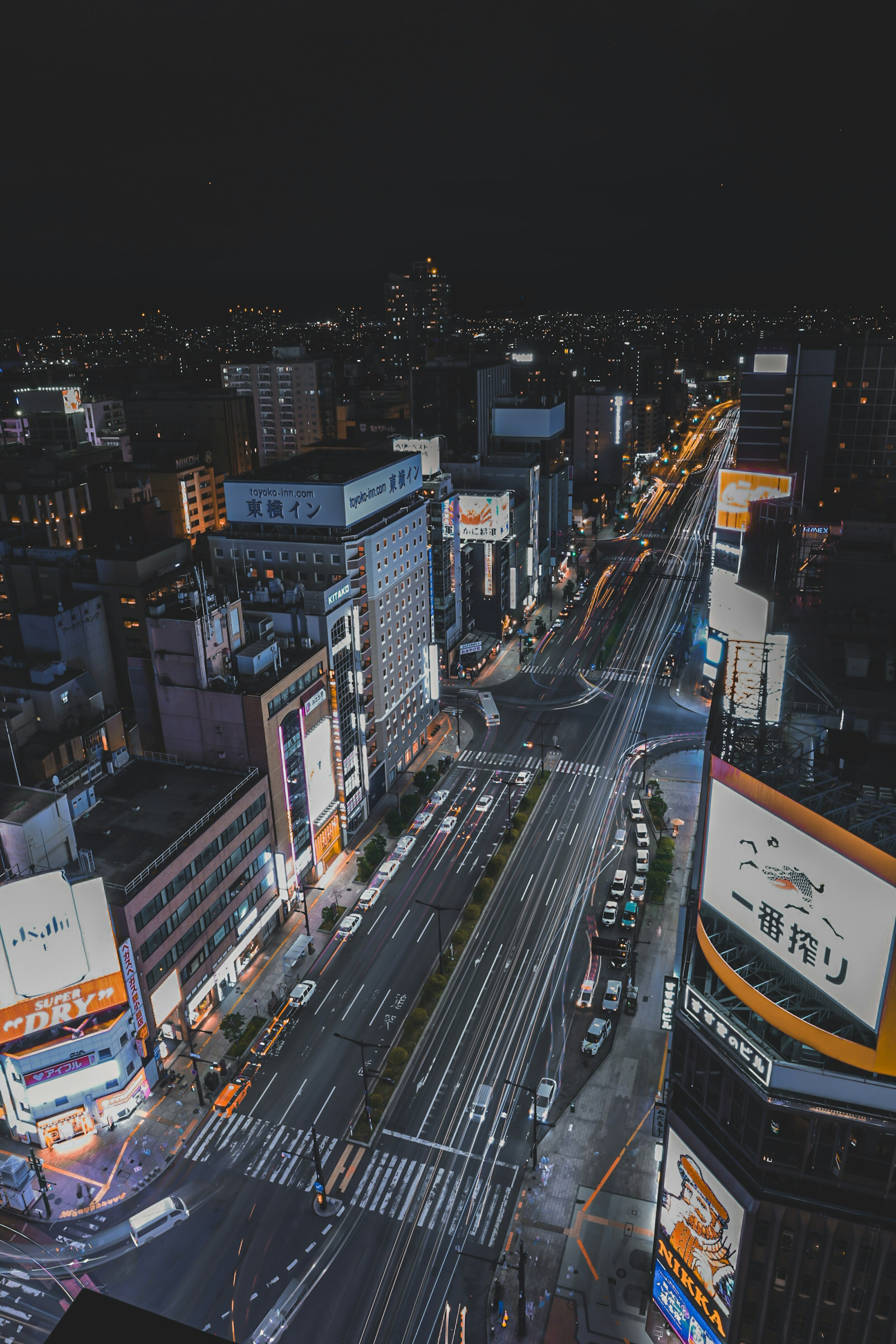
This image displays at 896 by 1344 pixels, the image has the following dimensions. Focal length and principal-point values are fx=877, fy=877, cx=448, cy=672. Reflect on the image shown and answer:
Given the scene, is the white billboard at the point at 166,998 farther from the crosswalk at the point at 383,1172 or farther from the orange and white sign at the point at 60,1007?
the crosswalk at the point at 383,1172

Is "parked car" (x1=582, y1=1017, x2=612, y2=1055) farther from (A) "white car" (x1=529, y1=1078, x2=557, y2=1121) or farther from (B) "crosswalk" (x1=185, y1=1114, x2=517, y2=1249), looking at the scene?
(B) "crosswalk" (x1=185, y1=1114, x2=517, y2=1249)

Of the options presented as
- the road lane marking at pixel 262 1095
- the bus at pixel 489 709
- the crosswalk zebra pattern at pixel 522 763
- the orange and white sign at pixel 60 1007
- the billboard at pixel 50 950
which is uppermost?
the billboard at pixel 50 950

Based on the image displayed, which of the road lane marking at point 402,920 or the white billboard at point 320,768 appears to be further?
the white billboard at point 320,768

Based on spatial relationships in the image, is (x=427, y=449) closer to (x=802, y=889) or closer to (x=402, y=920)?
(x=402, y=920)

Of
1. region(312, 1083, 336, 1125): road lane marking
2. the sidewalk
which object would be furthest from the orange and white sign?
the sidewalk

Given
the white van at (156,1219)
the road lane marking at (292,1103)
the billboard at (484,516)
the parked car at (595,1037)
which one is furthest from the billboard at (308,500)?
the white van at (156,1219)
